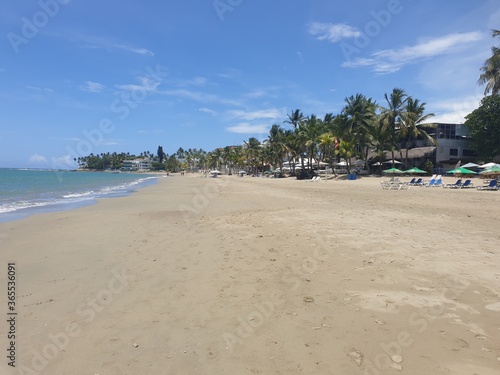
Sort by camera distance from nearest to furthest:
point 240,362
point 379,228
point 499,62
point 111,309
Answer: point 240,362
point 111,309
point 379,228
point 499,62

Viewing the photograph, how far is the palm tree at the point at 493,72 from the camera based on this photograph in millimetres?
35375

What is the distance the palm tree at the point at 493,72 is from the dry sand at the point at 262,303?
120 ft

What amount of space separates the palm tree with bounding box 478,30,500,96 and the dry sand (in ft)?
120

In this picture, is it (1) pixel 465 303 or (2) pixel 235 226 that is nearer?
(1) pixel 465 303

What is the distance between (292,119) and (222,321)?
5880 cm

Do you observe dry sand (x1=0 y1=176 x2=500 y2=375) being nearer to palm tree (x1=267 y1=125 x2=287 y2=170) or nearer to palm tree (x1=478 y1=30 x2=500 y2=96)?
palm tree (x1=478 y1=30 x2=500 y2=96)

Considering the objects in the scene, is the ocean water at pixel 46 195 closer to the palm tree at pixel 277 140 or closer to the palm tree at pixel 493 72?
the palm tree at pixel 277 140

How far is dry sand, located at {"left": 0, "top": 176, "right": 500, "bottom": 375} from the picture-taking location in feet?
11.1

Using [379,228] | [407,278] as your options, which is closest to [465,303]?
[407,278]

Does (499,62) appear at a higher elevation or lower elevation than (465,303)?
higher

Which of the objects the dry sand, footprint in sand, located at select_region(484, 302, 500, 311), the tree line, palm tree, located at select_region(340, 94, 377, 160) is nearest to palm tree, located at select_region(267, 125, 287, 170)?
the tree line

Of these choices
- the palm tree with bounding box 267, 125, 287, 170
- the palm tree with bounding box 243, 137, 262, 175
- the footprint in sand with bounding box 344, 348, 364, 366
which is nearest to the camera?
the footprint in sand with bounding box 344, 348, 364, 366

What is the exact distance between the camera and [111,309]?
4.67m

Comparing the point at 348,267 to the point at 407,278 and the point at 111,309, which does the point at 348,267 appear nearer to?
the point at 407,278
